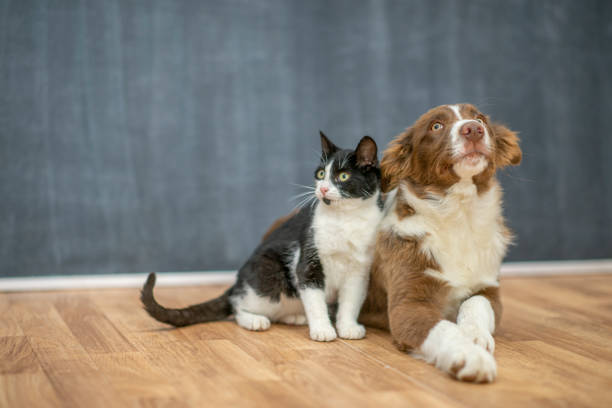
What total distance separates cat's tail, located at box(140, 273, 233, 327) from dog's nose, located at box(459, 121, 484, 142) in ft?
3.43

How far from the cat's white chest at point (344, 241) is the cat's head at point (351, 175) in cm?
6

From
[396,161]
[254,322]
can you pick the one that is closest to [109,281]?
[254,322]

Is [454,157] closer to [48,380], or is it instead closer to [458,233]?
[458,233]

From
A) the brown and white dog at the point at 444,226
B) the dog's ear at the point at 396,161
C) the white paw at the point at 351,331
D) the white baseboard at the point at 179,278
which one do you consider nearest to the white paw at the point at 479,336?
the brown and white dog at the point at 444,226

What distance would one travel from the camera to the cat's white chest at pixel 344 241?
196cm

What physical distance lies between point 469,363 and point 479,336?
0.24m

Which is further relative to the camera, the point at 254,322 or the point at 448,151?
the point at 254,322

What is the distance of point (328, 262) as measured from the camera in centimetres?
198

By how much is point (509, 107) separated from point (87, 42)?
2.37 m

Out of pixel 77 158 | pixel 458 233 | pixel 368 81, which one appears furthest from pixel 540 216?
pixel 77 158

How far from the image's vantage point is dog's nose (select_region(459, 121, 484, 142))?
1719 millimetres

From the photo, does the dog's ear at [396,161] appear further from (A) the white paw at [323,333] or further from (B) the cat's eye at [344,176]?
(A) the white paw at [323,333]

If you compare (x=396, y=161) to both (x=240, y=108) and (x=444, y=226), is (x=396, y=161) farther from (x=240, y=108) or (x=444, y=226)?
(x=240, y=108)

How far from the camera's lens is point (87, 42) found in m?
3.02
